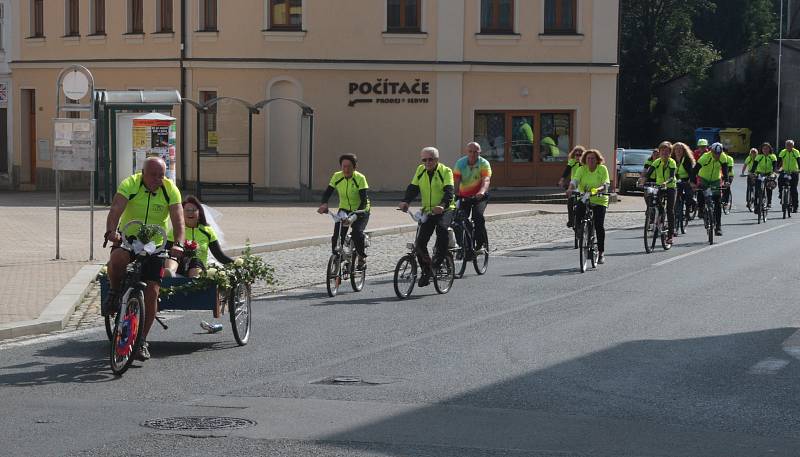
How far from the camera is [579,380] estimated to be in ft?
33.6

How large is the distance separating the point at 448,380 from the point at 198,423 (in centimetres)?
234

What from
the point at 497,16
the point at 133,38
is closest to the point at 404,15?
the point at 497,16

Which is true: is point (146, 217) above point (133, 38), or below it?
below

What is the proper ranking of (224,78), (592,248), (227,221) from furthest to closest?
(224,78) < (227,221) < (592,248)

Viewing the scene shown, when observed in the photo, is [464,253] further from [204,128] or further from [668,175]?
[204,128]

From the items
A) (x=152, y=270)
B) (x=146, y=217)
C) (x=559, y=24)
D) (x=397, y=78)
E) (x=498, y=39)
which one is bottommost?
(x=152, y=270)

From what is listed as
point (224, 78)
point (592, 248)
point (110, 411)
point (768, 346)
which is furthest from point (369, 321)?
point (224, 78)

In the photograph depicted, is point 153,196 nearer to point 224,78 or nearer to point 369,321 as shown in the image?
point 369,321

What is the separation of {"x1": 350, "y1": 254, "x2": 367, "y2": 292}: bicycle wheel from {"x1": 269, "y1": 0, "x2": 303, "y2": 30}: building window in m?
22.4

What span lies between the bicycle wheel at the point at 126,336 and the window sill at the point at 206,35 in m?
28.9

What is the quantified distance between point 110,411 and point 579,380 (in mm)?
3431

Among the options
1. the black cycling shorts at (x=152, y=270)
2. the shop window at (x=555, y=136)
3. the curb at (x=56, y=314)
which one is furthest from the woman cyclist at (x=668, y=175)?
the shop window at (x=555, y=136)

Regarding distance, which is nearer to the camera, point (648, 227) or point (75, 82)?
point (75, 82)

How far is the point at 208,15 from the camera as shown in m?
39.3
